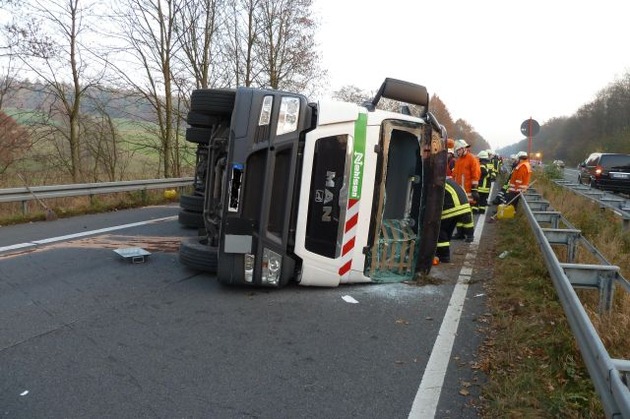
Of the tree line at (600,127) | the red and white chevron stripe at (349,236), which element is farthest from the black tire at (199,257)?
the tree line at (600,127)

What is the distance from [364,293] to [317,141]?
63.7 inches

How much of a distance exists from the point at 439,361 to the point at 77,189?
8.34 meters

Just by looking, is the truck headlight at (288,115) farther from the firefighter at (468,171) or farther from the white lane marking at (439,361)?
the firefighter at (468,171)

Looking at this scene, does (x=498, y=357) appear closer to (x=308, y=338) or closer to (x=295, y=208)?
(x=308, y=338)

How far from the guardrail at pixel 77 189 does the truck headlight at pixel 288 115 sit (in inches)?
238

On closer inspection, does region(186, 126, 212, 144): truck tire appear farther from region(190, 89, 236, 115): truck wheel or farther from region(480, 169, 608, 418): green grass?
region(480, 169, 608, 418): green grass

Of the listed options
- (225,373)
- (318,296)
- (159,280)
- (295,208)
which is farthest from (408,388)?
(159,280)

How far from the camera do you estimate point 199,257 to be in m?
4.85

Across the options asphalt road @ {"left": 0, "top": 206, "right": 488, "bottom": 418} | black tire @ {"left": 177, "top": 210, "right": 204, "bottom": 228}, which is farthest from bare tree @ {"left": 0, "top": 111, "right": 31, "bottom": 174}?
asphalt road @ {"left": 0, "top": 206, "right": 488, "bottom": 418}

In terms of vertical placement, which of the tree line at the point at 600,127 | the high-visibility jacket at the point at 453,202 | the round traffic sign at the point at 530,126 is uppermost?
the tree line at the point at 600,127

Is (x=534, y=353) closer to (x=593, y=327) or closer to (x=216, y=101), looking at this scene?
(x=593, y=327)

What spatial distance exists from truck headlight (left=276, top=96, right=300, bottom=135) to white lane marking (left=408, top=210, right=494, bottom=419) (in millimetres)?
2259

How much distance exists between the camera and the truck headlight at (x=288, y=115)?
4371 mm

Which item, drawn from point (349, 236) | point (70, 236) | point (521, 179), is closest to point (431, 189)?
point (349, 236)
